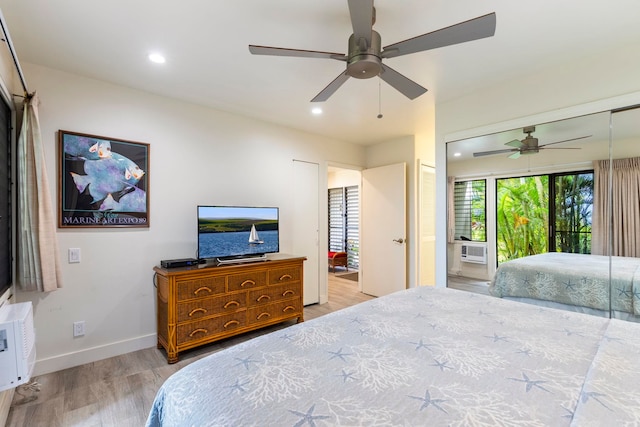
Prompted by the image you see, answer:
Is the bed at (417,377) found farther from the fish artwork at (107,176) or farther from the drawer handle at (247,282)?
the fish artwork at (107,176)

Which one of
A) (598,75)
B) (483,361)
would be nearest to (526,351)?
(483,361)

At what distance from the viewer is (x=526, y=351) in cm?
119

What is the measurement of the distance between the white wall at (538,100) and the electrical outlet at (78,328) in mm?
3460

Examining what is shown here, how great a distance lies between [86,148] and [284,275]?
221cm

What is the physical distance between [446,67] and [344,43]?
0.93 m

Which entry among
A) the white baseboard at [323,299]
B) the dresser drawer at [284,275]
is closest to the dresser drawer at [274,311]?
the dresser drawer at [284,275]

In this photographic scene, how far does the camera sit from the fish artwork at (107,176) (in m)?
2.57

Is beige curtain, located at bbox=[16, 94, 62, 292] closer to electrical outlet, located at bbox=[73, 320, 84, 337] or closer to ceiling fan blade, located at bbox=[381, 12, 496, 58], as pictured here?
electrical outlet, located at bbox=[73, 320, 84, 337]

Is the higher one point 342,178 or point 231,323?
point 342,178

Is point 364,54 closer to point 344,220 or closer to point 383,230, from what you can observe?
point 383,230

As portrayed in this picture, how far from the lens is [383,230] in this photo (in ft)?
15.2

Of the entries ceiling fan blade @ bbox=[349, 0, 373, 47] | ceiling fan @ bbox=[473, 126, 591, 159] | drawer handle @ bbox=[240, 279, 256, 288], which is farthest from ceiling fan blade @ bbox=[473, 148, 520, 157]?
drawer handle @ bbox=[240, 279, 256, 288]

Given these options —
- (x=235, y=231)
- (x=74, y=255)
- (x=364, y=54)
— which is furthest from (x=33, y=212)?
(x=364, y=54)

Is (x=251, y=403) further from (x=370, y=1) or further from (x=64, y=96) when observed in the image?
(x=64, y=96)
